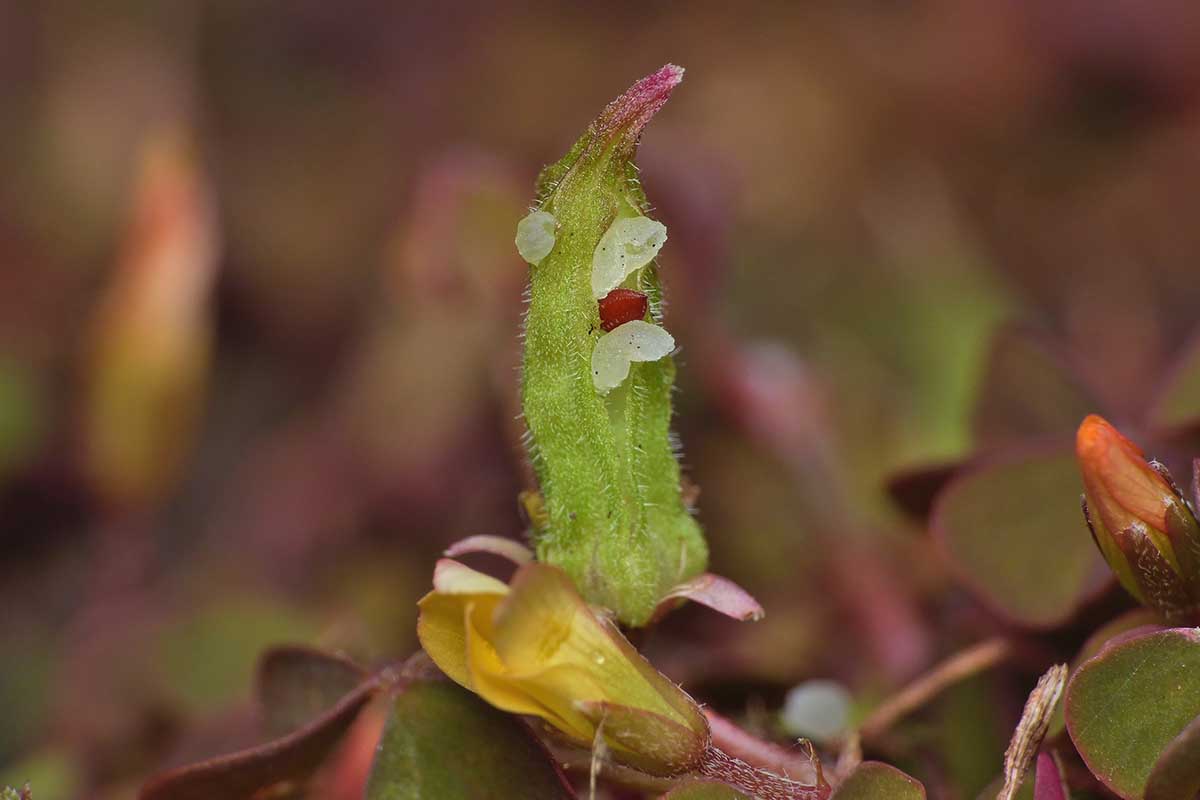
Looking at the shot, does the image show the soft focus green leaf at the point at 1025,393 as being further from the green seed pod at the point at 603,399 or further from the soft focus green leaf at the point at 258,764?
the soft focus green leaf at the point at 258,764

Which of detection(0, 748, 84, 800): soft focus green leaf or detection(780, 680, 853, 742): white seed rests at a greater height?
detection(780, 680, 853, 742): white seed

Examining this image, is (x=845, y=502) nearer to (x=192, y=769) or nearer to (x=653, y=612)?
(x=653, y=612)

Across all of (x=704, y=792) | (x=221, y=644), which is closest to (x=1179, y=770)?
(x=704, y=792)

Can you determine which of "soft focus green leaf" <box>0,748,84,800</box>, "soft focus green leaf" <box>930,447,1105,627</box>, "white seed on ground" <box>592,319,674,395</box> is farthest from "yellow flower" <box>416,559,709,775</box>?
"soft focus green leaf" <box>0,748,84,800</box>

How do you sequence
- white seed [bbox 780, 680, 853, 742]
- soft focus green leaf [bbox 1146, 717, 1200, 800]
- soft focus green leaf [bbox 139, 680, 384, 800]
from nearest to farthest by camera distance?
soft focus green leaf [bbox 1146, 717, 1200, 800]
soft focus green leaf [bbox 139, 680, 384, 800]
white seed [bbox 780, 680, 853, 742]

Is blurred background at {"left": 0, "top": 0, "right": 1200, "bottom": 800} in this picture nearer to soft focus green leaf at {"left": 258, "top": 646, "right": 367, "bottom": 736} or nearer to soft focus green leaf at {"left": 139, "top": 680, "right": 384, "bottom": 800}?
soft focus green leaf at {"left": 258, "top": 646, "right": 367, "bottom": 736}

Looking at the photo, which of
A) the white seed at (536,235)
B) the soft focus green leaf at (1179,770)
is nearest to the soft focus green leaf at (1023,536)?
the soft focus green leaf at (1179,770)

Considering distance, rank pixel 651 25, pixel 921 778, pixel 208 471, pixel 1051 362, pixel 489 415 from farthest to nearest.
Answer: pixel 651 25, pixel 208 471, pixel 489 415, pixel 1051 362, pixel 921 778

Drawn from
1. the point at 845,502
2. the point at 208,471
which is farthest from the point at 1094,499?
the point at 208,471
